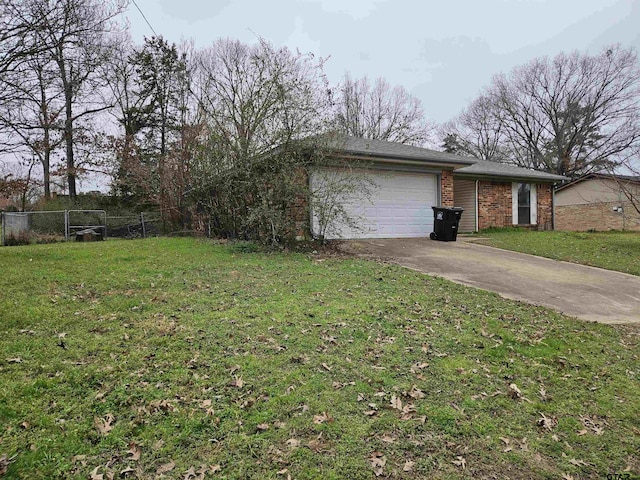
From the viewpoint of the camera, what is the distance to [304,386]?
9.89ft

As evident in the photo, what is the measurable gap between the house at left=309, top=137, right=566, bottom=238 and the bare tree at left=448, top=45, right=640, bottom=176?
13437 mm

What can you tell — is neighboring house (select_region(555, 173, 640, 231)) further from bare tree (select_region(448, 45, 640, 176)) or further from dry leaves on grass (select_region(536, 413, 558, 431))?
dry leaves on grass (select_region(536, 413, 558, 431))

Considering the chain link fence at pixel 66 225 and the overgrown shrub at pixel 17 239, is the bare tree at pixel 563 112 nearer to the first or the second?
the chain link fence at pixel 66 225

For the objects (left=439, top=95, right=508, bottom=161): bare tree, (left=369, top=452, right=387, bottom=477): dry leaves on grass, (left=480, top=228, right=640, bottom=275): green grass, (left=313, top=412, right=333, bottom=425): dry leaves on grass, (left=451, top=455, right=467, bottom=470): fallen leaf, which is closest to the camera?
(left=369, top=452, right=387, bottom=477): dry leaves on grass

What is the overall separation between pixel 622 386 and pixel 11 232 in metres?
14.4

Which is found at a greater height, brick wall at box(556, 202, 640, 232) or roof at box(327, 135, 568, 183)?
roof at box(327, 135, 568, 183)

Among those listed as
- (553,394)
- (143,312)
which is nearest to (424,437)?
(553,394)

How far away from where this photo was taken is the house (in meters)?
10.8

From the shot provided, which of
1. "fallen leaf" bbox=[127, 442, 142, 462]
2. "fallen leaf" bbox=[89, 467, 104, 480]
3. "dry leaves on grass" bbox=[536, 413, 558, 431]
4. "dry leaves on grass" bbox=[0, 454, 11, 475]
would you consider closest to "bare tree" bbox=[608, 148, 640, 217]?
"dry leaves on grass" bbox=[536, 413, 558, 431]

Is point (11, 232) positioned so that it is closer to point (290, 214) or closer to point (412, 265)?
point (290, 214)

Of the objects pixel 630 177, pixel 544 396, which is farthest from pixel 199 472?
pixel 630 177

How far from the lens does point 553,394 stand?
3180 mm

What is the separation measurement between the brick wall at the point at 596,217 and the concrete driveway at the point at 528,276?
14.2m

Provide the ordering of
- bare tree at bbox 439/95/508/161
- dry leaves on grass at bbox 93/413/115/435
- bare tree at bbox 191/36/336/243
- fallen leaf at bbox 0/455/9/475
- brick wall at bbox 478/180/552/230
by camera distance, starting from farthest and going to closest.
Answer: bare tree at bbox 439/95/508/161, brick wall at bbox 478/180/552/230, bare tree at bbox 191/36/336/243, dry leaves on grass at bbox 93/413/115/435, fallen leaf at bbox 0/455/9/475
